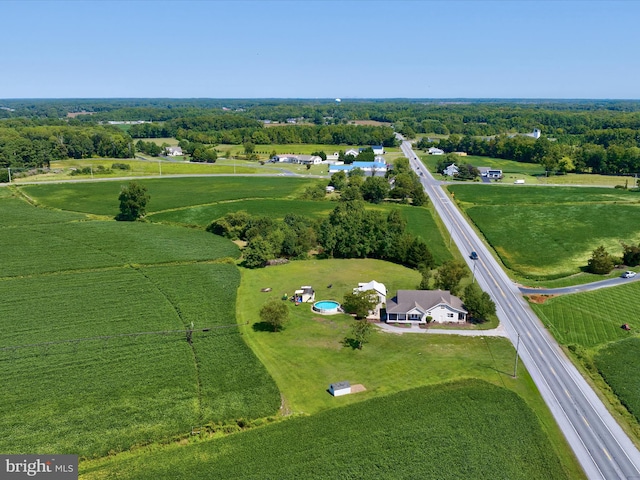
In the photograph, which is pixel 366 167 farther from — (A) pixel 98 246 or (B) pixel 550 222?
(A) pixel 98 246

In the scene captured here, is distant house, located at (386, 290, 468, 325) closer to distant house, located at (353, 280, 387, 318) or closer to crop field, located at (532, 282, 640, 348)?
distant house, located at (353, 280, 387, 318)

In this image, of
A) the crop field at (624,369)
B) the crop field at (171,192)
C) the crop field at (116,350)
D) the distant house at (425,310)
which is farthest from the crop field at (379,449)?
the crop field at (171,192)

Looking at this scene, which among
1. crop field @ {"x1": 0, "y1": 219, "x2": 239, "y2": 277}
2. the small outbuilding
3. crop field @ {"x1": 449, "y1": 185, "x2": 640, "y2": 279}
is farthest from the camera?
crop field @ {"x1": 449, "y1": 185, "x2": 640, "y2": 279}

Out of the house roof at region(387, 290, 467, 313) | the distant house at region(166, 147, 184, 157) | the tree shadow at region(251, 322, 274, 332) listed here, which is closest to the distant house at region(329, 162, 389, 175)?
the distant house at region(166, 147, 184, 157)

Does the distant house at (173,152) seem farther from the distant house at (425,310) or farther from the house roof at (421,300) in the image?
the distant house at (425,310)

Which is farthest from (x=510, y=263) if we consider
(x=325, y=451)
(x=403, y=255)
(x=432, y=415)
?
(x=325, y=451)

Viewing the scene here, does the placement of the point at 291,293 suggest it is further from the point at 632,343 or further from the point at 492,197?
the point at 492,197

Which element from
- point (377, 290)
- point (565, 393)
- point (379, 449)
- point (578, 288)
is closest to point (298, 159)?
point (377, 290)
